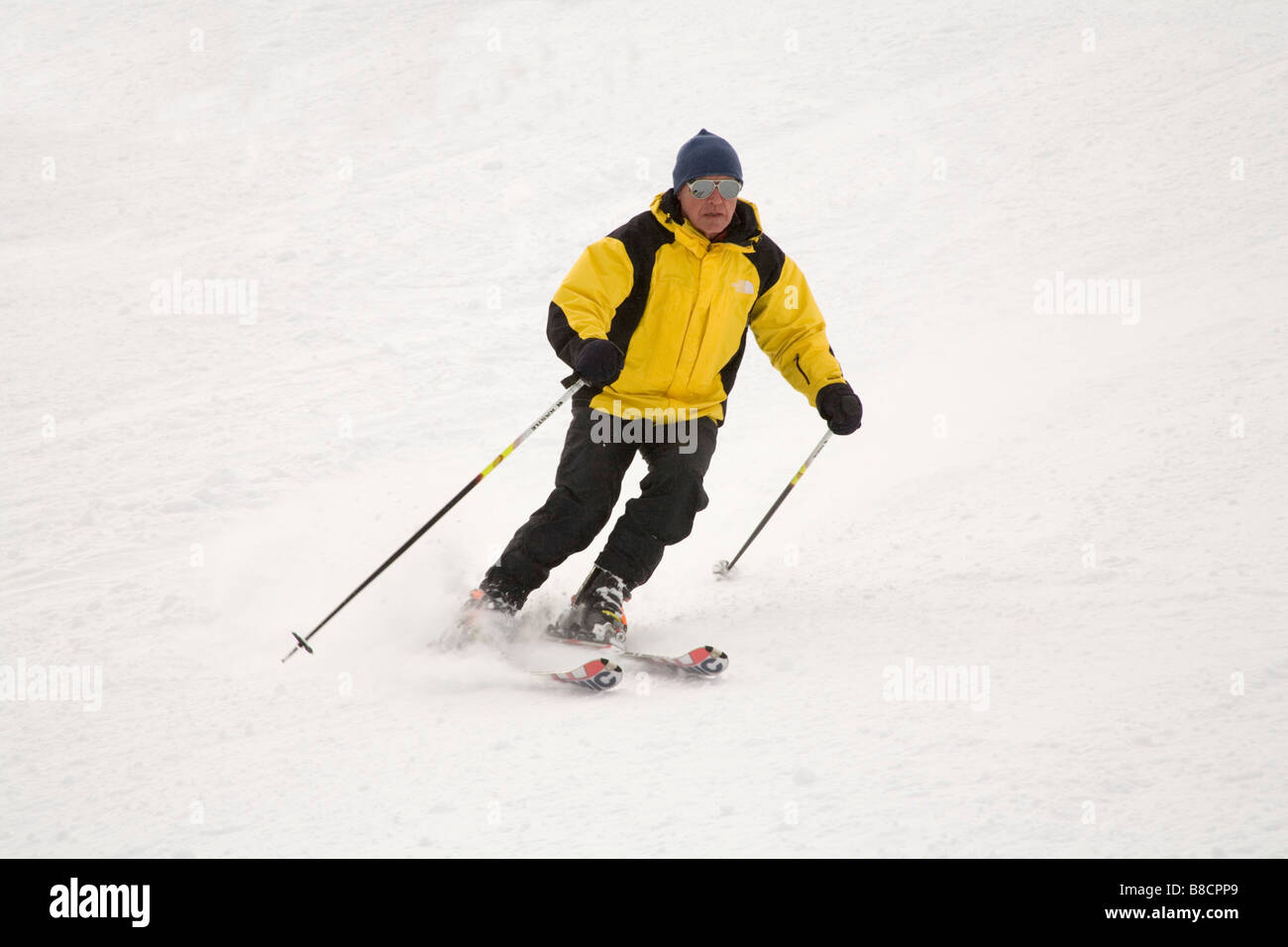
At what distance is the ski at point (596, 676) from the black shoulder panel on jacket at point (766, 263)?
154cm

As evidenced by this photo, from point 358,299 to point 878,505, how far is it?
482 cm

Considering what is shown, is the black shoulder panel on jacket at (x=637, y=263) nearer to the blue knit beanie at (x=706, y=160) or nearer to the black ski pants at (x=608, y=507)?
the blue knit beanie at (x=706, y=160)

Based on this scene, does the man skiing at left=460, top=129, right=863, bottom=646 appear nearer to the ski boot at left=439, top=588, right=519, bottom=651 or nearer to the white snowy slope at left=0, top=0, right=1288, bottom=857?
the ski boot at left=439, top=588, right=519, bottom=651

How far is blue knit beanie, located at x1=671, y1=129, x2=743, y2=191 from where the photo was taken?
151 inches

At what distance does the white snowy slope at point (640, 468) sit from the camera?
2.74m

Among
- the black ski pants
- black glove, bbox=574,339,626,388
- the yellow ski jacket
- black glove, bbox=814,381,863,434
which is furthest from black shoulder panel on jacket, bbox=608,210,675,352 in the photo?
black glove, bbox=814,381,863,434

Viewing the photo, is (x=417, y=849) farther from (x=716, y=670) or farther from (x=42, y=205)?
(x=42, y=205)

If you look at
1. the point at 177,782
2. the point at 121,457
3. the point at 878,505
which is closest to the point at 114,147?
the point at 121,457

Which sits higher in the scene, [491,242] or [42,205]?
[42,205]

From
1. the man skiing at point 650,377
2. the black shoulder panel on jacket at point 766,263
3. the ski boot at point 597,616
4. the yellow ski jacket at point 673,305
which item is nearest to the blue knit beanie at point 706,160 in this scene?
the man skiing at point 650,377

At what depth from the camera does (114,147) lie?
37.1ft

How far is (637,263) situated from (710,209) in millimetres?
310

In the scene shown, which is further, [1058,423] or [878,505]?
[1058,423]

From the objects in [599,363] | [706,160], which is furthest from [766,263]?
[599,363]
